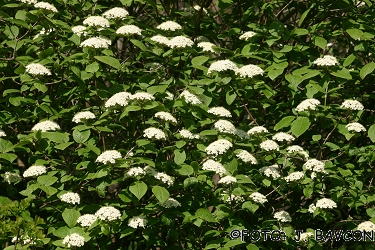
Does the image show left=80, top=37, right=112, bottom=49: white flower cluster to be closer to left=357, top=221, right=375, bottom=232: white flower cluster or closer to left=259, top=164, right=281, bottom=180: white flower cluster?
left=259, top=164, right=281, bottom=180: white flower cluster

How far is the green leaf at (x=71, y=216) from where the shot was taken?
3.67 m

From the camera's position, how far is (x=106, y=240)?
402 cm

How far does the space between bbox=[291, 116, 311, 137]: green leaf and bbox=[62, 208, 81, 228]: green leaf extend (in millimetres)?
1455

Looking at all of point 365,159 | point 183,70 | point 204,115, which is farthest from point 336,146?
point 183,70

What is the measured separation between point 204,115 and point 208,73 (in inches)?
11.2

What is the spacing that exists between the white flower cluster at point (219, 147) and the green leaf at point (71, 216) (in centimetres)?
89

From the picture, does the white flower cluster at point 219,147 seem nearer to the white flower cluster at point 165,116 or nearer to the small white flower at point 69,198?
the white flower cluster at point 165,116

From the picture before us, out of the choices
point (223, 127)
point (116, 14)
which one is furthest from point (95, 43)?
point (223, 127)

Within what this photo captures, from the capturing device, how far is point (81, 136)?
3.77 m

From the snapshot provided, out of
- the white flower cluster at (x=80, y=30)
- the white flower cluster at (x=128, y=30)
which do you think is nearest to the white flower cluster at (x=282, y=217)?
the white flower cluster at (x=128, y=30)

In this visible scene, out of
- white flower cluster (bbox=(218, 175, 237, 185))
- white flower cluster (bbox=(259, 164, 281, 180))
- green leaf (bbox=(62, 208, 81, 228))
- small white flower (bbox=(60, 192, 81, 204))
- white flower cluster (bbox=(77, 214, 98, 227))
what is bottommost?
green leaf (bbox=(62, 208, 81, 228))

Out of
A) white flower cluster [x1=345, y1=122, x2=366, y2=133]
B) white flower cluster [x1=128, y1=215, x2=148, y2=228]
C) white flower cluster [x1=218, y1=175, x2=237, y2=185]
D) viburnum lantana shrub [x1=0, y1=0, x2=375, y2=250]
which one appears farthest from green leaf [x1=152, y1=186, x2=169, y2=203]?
white flower cluster [x1=345, y1=122, x2=366, y2=133]

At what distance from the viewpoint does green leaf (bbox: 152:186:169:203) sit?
3494mm

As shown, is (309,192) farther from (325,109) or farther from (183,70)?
(183,70)
